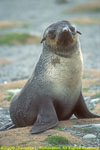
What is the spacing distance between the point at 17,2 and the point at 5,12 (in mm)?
6463

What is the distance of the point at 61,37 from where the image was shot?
664 centimetres

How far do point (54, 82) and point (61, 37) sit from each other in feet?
2.54

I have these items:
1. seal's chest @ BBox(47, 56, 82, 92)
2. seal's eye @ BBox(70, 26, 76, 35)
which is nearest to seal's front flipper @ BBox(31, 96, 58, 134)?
seal's chest @ BBox(47, 56, 82, 92)

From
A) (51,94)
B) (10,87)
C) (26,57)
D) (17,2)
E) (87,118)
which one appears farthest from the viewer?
(17,2)

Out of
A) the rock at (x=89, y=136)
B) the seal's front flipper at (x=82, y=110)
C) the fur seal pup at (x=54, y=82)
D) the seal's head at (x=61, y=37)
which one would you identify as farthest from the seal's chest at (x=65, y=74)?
the rock at (x=89, y=136)

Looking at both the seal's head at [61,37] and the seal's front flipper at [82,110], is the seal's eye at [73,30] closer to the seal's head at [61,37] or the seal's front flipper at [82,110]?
the seal's head at [61,37]

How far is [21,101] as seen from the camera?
706cm

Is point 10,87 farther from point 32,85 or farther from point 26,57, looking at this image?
point 26,57

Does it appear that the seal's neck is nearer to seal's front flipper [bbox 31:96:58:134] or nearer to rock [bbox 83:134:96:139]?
seal's front flipper [bbox 31:96:58:134]

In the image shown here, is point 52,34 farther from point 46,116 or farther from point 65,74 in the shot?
point 46,116

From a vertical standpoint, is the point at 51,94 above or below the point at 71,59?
below

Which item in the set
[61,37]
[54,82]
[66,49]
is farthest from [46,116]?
[61,37]

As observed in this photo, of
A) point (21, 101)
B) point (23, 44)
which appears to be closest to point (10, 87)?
point (21, 101)

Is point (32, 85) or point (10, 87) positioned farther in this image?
point (10, 87)
